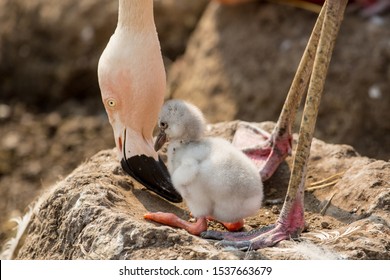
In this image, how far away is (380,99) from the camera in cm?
661

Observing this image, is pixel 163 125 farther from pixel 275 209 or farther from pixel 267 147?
pixel 267 147

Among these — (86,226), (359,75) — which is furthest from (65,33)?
(86,226)

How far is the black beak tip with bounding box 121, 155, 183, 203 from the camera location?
4086mm

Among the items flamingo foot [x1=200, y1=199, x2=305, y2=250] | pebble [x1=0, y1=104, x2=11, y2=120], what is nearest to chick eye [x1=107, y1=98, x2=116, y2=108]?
flamingo foot [x1=200, y1=199, x2=305, y2=250]

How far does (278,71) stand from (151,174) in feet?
9.61

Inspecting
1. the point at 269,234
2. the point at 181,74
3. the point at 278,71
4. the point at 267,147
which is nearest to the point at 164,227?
the point at 269,234

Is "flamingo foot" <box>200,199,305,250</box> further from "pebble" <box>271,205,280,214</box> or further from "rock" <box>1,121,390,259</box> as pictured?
"pebble" <box>271,205,280,214</box>

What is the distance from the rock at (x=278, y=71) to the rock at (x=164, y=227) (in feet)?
6.28

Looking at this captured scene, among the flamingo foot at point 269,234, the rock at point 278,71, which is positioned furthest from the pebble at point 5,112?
the flamingo foot at point 269,234

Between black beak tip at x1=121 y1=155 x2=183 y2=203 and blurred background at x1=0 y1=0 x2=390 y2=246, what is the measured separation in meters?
1.97

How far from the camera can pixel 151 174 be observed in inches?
162

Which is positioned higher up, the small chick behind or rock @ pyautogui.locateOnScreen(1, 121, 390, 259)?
the small chick behind

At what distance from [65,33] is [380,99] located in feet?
9.06
